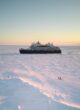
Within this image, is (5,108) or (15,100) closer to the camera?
(5,108)

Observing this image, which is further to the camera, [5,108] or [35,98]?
[35,98]

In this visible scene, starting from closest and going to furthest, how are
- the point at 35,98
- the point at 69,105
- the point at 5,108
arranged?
the point at 5,108, the point at 69,105, the point at 35,98

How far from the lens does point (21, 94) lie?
1073 centimetres

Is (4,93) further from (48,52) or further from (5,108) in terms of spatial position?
(48,52)

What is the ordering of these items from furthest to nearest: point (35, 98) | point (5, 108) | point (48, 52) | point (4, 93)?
1. point (48, 52)
2. point (4, 93)
3. point (35, 98)
4. point (5, 108)

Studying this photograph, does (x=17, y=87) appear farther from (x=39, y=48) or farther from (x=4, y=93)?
(x=39, y=48)

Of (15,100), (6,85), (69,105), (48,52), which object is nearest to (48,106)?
(69,105)

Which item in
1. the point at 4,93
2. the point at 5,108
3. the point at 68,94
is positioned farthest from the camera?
the point at 68,94

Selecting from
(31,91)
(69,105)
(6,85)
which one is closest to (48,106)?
(69,105)

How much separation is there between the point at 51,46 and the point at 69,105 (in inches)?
3209

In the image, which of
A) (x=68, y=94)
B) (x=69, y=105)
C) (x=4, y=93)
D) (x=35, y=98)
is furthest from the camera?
(x=68, y=94)

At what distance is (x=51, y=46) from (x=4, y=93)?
264 feet

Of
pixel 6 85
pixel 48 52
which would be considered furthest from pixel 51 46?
pixel 6 85

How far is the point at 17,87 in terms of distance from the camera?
1213cm
